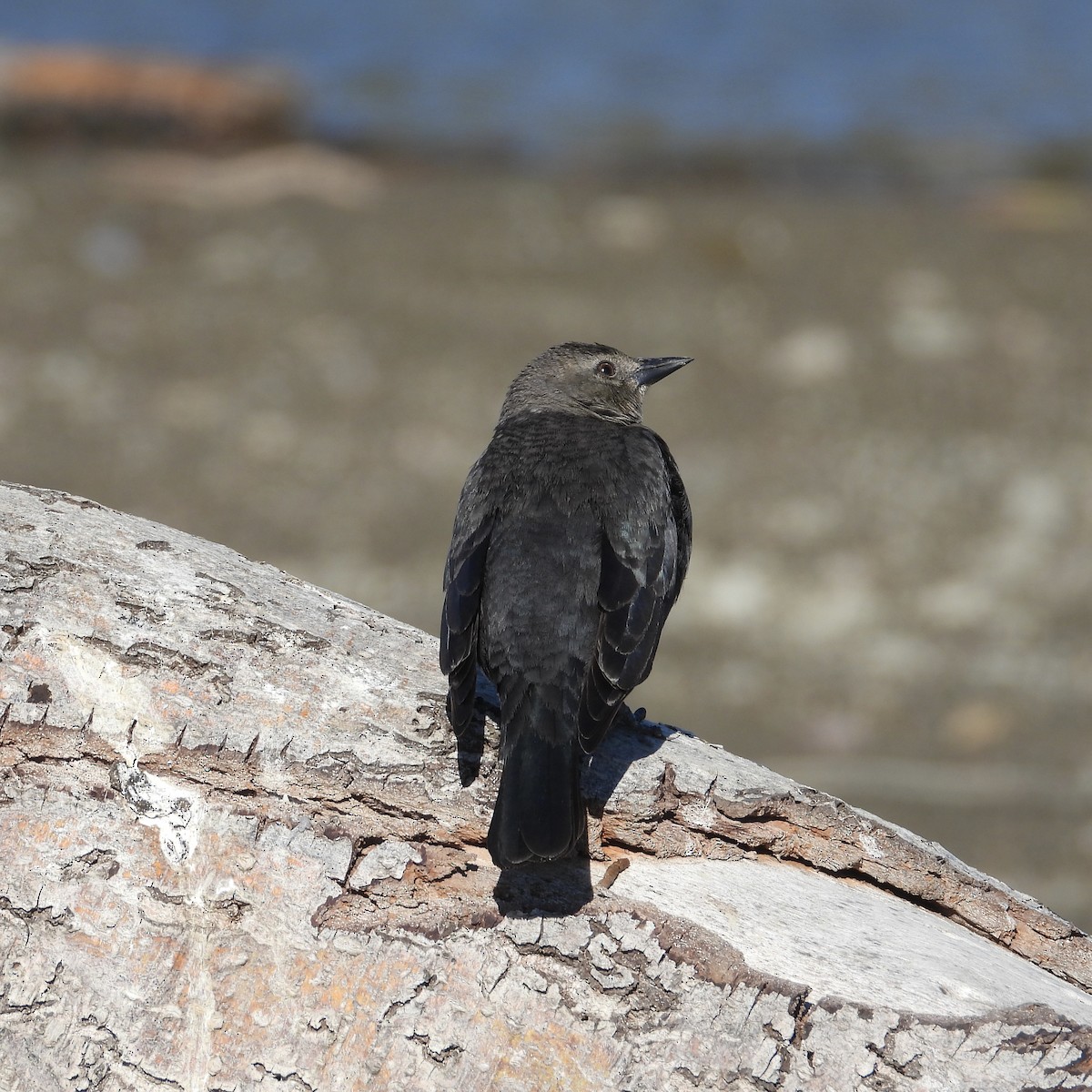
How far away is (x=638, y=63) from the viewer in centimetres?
1669

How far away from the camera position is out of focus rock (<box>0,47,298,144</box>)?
13398mm

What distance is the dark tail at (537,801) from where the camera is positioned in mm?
2996

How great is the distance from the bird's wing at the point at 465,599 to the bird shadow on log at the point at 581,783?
0.35 feet

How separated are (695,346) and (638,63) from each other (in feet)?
25.8

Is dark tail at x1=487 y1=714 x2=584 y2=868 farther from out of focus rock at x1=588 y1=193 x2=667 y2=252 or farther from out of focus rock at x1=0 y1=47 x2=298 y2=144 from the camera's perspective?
out of focus rock at x1=0 y1=47 x2=298 y2=144

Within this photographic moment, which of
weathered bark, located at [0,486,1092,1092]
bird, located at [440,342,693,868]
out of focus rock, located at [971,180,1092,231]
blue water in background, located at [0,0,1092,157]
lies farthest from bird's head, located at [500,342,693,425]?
blue water in background, located at [0,0,1092,157]

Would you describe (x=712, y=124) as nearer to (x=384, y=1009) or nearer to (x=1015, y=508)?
(x=1015, y=508)

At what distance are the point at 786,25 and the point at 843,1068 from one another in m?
16.2

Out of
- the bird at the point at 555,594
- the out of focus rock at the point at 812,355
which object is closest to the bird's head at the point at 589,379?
the bird at the point at 555,594

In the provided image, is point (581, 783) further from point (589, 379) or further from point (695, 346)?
point (695, 346)

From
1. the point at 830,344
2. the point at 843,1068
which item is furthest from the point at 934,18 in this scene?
the point at 843,1068

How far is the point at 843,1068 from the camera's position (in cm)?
286

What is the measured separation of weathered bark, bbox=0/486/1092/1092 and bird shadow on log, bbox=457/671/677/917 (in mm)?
11

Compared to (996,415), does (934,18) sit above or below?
above
